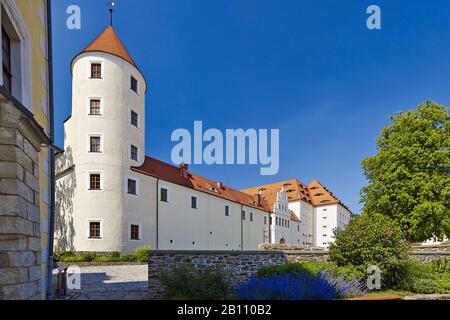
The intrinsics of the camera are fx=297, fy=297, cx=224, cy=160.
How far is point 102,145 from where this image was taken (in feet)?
68.0

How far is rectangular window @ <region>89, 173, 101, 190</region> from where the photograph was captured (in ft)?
66.8

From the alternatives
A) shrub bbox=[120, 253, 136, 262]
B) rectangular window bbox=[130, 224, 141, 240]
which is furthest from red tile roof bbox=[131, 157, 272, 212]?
shrub bbox=[120, 253, 136, 262]

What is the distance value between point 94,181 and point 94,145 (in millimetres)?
2525

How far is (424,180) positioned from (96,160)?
2060 centimetres

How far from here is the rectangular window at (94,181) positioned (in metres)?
20.4

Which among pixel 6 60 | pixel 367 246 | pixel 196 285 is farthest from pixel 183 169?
pixel 6 60

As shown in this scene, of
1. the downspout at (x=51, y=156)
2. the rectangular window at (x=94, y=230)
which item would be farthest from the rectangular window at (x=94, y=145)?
the downspout at (x=51, y=156)

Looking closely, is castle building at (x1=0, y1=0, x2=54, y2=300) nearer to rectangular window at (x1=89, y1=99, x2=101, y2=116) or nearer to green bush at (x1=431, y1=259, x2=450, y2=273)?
green bush at (x1=431, y1=259, x2=450, y2=273)

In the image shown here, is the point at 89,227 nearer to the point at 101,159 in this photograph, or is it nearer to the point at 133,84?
the point at 101,159

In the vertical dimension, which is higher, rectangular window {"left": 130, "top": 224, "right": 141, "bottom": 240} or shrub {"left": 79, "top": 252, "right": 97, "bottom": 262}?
rectangular window {"left": 130, "top": 224, "right": 141, "bottom": 240}

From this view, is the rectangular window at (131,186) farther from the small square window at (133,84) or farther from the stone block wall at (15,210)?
the stone block wall at (15,210)

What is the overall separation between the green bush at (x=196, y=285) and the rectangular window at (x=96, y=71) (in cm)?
1746

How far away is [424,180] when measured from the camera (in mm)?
16859

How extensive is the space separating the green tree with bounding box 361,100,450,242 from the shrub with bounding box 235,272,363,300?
421 inches
